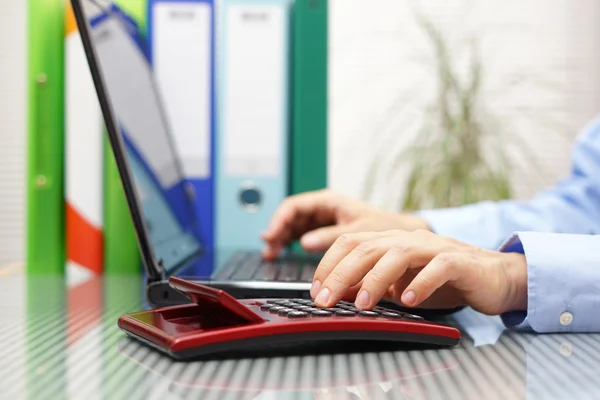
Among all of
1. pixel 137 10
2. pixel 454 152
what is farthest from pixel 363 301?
pixel 454 152

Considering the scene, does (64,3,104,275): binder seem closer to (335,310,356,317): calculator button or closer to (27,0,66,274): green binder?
(27,0,66,274): green binder

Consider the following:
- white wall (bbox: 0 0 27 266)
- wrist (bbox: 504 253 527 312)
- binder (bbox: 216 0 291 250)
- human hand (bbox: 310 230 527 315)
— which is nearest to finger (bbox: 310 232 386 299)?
human hand (bbox: 310 230 527 315)

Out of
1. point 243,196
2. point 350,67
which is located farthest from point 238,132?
point 350,67

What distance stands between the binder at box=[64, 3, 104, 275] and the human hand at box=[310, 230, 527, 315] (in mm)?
525

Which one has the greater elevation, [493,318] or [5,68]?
[5,68]

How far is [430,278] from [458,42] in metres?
2.09

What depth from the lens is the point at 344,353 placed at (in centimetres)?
42

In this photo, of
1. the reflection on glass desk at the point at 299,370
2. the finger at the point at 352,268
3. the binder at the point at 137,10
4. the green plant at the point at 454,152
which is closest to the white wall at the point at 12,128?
the green plant at the point at 454,152

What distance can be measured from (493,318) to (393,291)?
0.12 meters

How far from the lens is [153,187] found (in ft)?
2.55

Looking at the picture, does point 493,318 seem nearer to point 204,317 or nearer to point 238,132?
point 204,317

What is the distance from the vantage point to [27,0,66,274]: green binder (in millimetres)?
916

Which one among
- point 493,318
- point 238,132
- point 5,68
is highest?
point 5,68

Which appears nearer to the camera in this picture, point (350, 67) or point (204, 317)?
point (204, 317)
